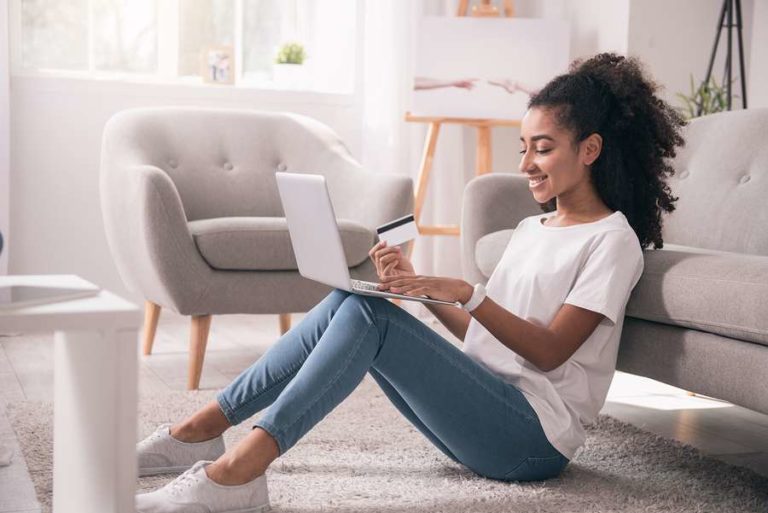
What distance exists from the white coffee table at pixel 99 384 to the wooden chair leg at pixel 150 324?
5.93 feet

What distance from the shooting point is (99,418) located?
3.87ft

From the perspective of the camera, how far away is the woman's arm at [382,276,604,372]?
1.51 meters

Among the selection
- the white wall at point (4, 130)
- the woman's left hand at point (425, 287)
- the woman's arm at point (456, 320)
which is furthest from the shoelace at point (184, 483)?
the white wall at point (4, 130)

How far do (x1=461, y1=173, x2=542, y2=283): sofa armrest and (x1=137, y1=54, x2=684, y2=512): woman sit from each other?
77 cm

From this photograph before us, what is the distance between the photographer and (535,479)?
1753 millimetres

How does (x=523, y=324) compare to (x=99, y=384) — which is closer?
(x=99, y=384)

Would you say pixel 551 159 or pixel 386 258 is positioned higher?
pixel 551 159

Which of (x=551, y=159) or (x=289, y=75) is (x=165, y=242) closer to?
(x=551, y=159)

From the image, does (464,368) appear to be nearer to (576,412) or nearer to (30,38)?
(576,412)

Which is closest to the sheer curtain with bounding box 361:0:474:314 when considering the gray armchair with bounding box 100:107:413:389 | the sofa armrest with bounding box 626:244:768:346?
the gray armchair with bounding box 100:107:413:389

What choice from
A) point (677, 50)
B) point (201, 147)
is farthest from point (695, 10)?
point (201, 147)

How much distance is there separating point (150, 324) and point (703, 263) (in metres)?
1.92

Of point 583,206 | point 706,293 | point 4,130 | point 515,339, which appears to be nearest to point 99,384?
point 515,339

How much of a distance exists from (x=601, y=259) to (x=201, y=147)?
1.99m
